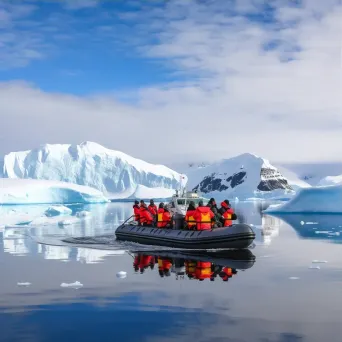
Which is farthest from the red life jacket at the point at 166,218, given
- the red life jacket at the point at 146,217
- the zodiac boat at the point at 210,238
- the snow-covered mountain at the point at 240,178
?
the snow-covered mountain at the point at 240,178

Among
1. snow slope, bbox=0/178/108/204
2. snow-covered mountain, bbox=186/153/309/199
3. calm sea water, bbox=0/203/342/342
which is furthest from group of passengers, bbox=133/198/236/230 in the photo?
snow-covered mountain, bbox=186/153/309/199

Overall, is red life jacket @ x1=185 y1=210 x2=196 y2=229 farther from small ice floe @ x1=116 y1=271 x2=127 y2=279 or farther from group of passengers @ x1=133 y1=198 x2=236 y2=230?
small ice floe @ x1=116 y1=271 x2=127 y2=279

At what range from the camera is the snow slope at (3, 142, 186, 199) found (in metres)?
84.7

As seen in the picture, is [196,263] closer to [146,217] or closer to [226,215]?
[226,215]

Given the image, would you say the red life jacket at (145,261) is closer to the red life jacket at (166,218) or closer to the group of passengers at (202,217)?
the group of passengers at (202,217)

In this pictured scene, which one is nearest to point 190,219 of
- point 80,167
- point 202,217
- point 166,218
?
point 202,217

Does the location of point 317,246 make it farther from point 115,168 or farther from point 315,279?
point 115,168

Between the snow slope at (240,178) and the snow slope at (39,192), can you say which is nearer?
the snow slope at (39,192)

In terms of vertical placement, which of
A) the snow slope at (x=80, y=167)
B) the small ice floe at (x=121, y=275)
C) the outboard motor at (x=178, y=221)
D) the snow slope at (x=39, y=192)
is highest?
the snow slope at (x=80, y=167)

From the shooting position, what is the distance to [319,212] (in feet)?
135

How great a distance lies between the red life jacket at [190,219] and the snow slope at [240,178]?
343 feet

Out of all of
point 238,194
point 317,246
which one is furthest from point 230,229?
point 238,194

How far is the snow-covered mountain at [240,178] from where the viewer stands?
134 meters

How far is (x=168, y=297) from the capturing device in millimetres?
9430
